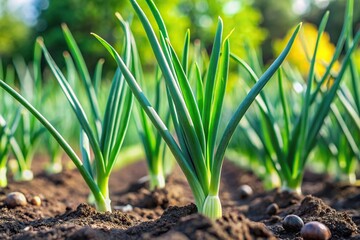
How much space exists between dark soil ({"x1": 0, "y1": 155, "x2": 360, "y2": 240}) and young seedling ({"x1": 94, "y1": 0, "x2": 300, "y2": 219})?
0.11 meters

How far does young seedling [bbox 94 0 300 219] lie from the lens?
126 cm

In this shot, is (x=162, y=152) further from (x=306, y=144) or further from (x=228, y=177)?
(x=228, y=177)

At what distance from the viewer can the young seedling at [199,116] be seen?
1257 millimetres

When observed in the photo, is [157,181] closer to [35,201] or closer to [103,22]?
[35,201]

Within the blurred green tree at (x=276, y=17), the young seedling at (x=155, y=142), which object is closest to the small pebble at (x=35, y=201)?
the young seedling at (x=155, y=142)

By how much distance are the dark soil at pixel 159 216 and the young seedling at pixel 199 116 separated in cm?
11

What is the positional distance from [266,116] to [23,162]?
5.00ft

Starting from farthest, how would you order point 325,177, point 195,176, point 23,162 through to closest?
point 325,177, point 23,162, point 195,176

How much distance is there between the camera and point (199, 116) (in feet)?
4.32

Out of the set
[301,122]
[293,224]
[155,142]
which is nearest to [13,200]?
[155,142]

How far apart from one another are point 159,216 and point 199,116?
81 centimetres

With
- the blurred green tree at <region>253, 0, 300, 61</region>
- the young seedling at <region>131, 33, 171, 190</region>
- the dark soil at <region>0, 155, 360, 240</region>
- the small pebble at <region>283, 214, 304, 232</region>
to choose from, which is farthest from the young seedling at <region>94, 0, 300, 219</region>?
the blurred green tree at <region>253, 0, 300, 61</region>

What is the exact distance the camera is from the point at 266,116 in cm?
213

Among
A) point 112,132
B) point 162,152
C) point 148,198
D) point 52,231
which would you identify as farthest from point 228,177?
point 52,231
